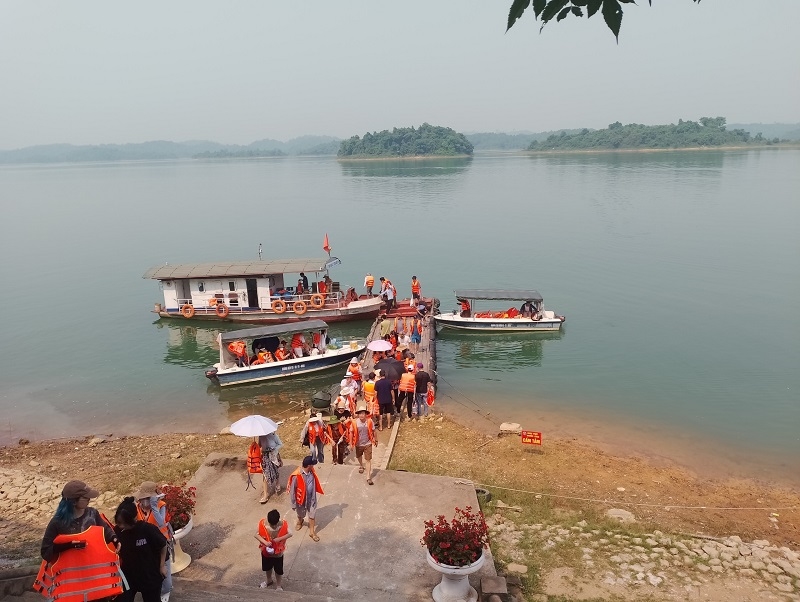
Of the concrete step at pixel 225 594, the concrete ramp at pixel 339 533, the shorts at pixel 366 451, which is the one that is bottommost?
the concrete ramp at pixel 339 533

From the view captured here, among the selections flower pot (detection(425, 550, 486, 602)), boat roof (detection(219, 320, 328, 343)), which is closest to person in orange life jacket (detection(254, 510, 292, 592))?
flower pot (detection(425, 550, 486, 602))

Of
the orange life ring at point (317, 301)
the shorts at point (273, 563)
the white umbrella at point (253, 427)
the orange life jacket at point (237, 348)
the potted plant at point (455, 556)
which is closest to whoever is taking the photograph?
the potted plant at point (455, 556)

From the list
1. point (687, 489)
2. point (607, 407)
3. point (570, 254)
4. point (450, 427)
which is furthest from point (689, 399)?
point (570, 254)

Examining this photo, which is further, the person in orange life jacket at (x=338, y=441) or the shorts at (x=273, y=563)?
the person in orange life jacket at (x=338, y=441)

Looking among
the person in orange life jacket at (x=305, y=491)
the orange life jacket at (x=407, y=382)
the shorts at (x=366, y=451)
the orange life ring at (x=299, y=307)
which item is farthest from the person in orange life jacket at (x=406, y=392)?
the orange life ring at (x=299, y=307)

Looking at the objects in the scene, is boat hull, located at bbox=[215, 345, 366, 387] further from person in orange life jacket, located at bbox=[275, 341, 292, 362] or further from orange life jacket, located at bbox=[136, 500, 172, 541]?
orange life jacket, located at bbox=[136, 500, 172, 541]

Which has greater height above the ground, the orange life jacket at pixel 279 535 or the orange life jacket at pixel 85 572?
the orange life jacket at pixel 85 572

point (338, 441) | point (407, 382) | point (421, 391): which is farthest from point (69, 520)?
point (421, 391)

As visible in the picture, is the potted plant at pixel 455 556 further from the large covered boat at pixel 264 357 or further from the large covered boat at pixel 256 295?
the large covered boat at pixel 256 295

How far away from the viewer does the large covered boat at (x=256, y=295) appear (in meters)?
29.5

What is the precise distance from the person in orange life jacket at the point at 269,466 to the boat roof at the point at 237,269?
61.8 ft

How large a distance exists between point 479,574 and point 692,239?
156ft

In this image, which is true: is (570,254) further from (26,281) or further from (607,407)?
(26,281)

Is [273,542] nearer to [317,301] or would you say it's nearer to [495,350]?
[495,350]
